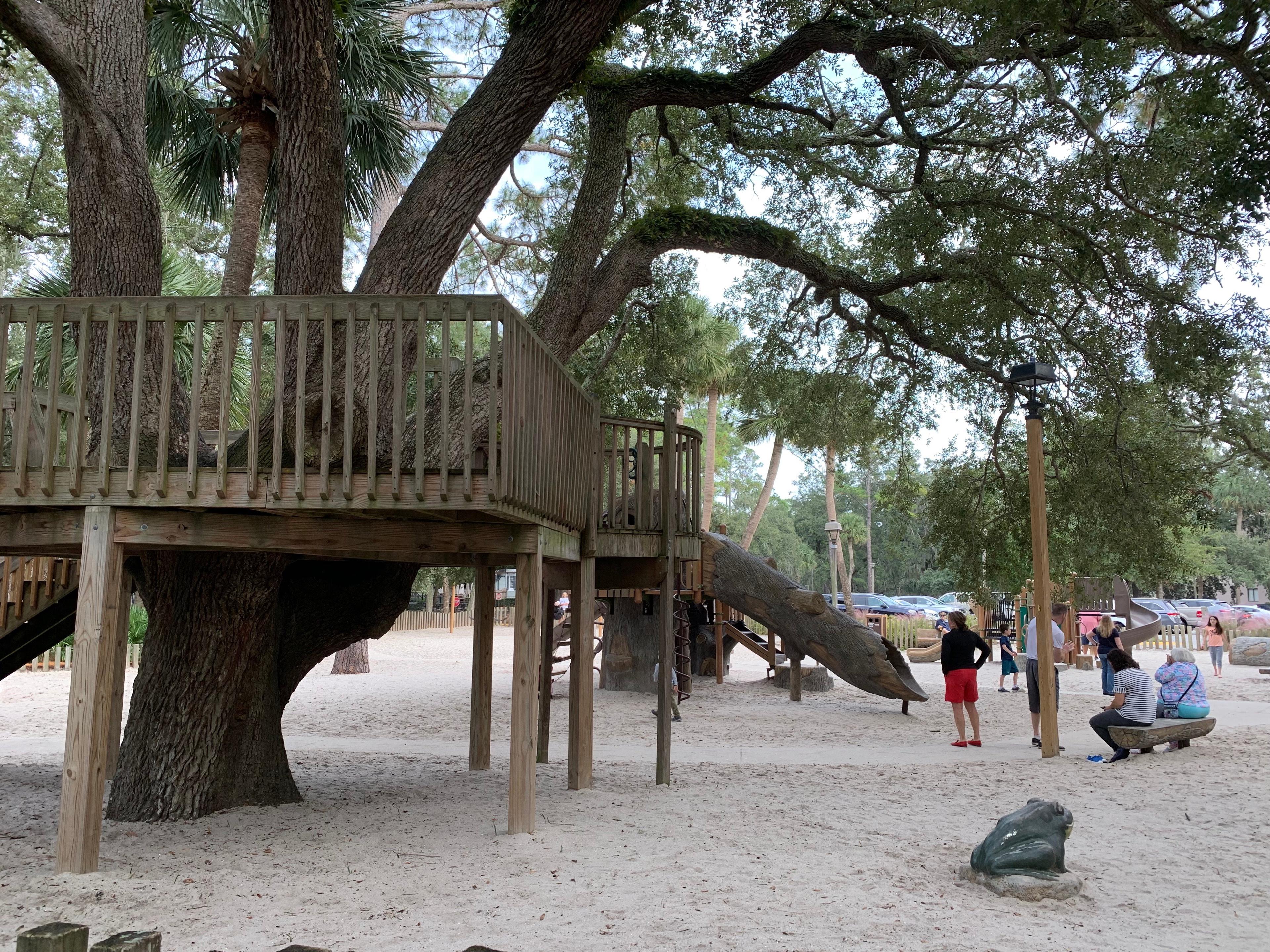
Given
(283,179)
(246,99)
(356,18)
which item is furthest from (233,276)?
(283,179)

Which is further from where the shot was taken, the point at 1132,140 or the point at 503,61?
the point at 1132,140

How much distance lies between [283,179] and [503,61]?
2.14m

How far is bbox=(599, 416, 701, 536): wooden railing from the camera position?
875 cm

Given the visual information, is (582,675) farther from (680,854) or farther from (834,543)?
(834,543)

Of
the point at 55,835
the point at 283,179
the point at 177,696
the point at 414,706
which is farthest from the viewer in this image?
the point at 414,706

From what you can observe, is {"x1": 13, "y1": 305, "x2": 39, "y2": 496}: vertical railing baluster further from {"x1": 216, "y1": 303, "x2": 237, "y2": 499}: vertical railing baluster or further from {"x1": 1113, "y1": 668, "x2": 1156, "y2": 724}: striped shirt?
{"x1": 1113, "y1": 668, "x2": 1156, "y2": 724}: striped shirt

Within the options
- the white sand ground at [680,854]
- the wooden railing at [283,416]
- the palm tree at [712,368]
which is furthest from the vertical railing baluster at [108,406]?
the palm tree at [712,368]

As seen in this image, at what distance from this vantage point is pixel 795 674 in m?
16.5

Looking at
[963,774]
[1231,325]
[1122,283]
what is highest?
[1122,283]

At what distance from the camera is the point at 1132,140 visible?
9.78m

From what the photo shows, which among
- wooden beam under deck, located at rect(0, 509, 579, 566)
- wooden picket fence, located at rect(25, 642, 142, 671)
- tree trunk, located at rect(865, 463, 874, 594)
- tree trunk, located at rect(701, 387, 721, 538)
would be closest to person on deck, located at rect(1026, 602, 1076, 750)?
wooden beam under deck, located at rect(0, 509, 579, 566)

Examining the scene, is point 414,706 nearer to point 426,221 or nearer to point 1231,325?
point 426,221

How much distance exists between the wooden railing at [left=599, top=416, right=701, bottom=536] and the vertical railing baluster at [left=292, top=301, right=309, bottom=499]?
10.5 ft

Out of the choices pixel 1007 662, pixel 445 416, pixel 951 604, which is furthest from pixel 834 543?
pixel 445 416
